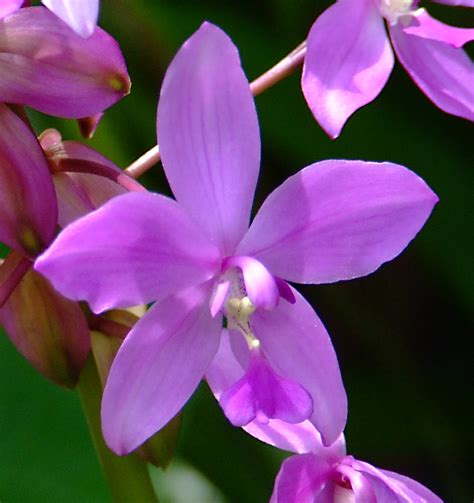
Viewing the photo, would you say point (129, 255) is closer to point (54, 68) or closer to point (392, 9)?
point (54, 68)

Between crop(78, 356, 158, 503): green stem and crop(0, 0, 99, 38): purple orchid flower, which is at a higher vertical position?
crop(0, 0, 99, 38): purple orchid flower

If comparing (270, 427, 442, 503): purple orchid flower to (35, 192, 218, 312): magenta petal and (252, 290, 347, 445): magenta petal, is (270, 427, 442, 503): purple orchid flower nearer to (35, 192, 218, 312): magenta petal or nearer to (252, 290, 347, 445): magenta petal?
(252, 290, 347, 445): magenta petal

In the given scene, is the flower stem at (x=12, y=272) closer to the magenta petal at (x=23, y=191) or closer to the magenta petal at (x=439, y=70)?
the magenta petal at (x=23, y=191)

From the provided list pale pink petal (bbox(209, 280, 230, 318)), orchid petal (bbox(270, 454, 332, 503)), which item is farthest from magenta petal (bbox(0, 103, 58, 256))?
orchid petal (bbox(270, 454, 332, 503))

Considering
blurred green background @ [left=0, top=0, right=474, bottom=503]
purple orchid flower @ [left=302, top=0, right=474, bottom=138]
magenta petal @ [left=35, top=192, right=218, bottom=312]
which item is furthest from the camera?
blurred green background @ [left=0, top=0, right=474, bottom=503]

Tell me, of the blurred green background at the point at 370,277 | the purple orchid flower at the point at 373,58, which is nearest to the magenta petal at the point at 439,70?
the purple orchid flower at the point at 373,58

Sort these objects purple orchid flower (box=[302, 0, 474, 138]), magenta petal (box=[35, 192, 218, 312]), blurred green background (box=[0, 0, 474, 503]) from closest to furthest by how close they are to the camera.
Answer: magenta petal (box=[35, 192, 218, 312]) → purple orchid flower (box=[302, 0, 474, 138]) → blurred green background (box=[0, 0, 474, 503])

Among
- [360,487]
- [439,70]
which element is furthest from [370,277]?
[360,487]
